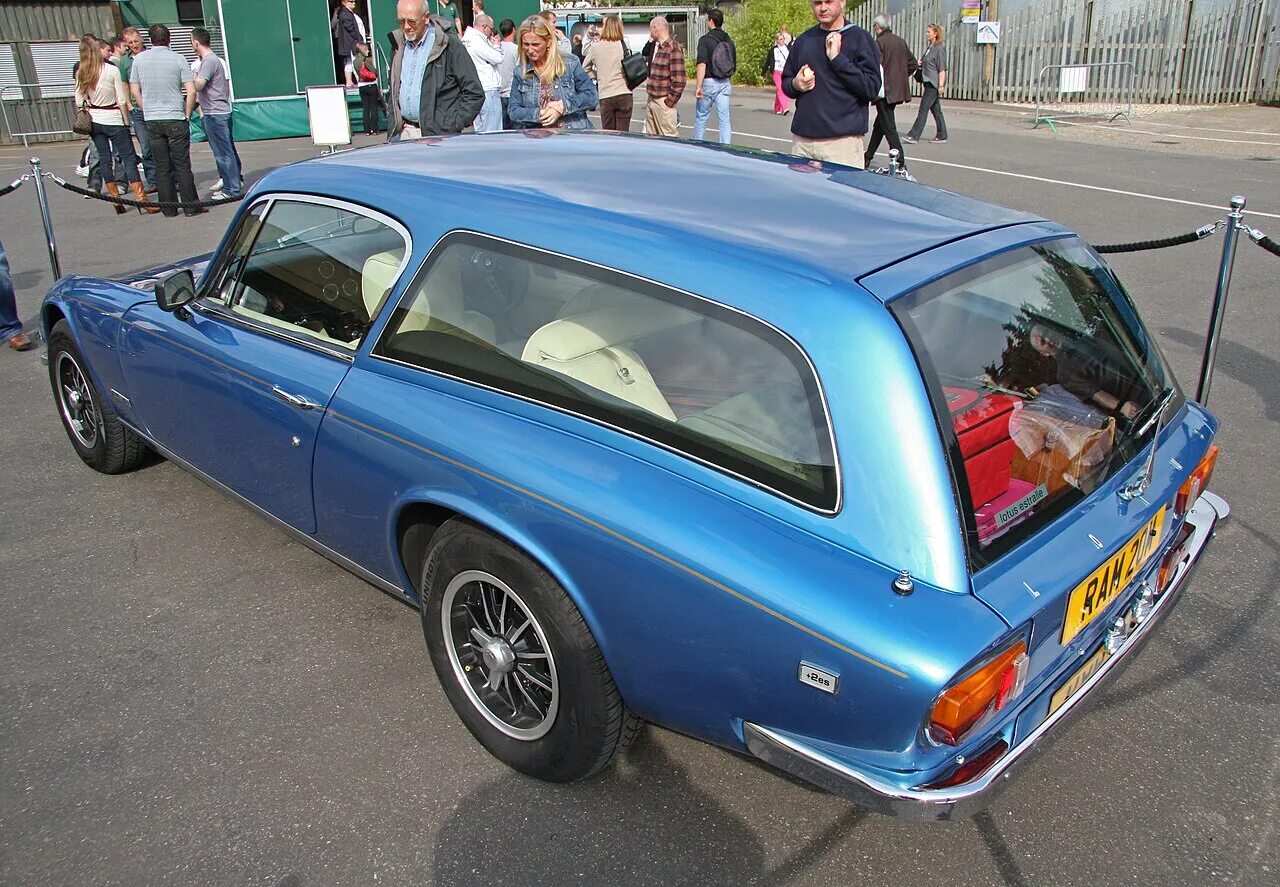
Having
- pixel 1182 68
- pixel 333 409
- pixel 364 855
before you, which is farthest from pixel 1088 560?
pixel 1182 68

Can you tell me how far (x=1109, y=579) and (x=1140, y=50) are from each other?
67.5ft

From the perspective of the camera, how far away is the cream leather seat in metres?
2.56

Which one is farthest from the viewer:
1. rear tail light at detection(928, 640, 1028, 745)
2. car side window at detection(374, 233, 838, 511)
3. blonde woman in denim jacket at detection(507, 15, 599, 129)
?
blonde woman in denim jacket at detection(507, 15, 599, 129)

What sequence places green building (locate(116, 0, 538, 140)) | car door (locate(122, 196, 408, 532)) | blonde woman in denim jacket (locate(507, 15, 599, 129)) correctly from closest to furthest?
car door (locate(122, 196, 408, 532)) < blonde woman in denim jacket (locate(507, 15, 599, 129)) < green building (locate(116, 0, 538, 140))

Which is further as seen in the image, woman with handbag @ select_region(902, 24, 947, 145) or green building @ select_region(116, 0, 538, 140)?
green building @ select_region(116, 0, 538, 140)

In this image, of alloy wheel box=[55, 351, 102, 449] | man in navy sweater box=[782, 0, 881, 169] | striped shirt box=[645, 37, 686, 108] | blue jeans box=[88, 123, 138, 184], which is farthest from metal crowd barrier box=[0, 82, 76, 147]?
alloy wheel box=[55, 351, 102, 449]

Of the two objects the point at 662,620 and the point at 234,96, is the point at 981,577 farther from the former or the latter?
the point at 234,96

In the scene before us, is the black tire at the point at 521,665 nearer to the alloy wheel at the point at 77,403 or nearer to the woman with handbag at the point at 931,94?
the alloy wheel at the point at 77,403

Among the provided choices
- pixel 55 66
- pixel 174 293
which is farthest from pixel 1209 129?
pixel 55 66

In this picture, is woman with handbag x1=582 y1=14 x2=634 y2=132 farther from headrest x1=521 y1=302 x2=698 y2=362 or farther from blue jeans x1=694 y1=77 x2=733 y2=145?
headrest x1=521 y1=302 x2=698 y2=362

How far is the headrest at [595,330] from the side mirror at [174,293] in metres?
1.63

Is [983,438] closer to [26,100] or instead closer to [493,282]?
[493,282]

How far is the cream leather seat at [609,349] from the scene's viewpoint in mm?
2557

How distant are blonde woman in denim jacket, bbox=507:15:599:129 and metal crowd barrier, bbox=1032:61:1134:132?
1093cm
